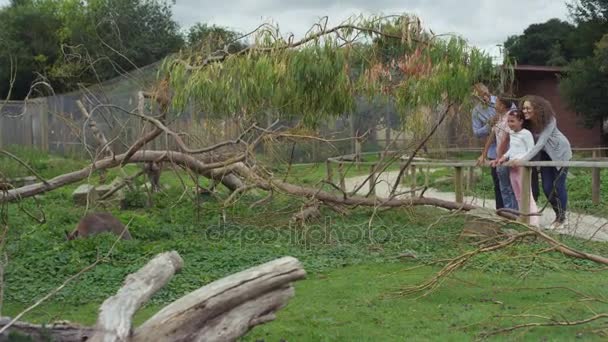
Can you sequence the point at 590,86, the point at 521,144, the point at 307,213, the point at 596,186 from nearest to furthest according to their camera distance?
the point at 521,144 < the point at 307,213 < the point at 596,186 < the point at 590,86

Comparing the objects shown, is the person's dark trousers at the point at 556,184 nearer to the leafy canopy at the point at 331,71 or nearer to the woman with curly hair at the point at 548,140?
the woman with curly hair at the point at 548,140

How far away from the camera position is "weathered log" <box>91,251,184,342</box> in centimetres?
360

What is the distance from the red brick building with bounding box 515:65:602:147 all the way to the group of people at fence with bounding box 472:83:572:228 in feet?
56.2

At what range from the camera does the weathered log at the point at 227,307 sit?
383cm

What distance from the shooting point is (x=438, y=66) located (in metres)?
8.45

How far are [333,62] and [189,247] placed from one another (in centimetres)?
247

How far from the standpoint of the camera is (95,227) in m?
8.31

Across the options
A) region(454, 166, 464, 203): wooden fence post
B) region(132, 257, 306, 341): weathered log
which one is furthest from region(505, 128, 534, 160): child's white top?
region(132, 257, 306, 341): weathered log

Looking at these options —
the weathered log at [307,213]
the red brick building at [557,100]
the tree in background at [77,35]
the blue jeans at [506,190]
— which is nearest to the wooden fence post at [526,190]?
the blue jeans at [506,190]

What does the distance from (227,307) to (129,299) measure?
0.49m

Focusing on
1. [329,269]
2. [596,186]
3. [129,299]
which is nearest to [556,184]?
[596,186]

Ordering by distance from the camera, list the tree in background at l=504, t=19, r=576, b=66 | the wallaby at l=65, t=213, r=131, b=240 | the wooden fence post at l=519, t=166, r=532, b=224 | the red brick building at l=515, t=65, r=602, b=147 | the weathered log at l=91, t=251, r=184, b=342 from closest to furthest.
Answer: the weathered log at l=91, t=251, r=184, b=342, the wallaby at l=65, t=213, r=131, b=240, the wooden fence post at l=519, t=166, r=532, b=224, the red brick building at l=515, t=65, r=602, b=147, the tree in background at l=504, t=19, r=576, b=66

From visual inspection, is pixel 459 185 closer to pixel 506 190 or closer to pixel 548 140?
pixel 506 190

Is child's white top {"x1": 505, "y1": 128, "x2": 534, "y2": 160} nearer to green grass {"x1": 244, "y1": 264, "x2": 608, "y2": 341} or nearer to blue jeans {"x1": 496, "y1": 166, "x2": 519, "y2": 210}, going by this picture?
blue jeans {"x1": 496, "y1": 166, "x2": 519, "y2": 210}
